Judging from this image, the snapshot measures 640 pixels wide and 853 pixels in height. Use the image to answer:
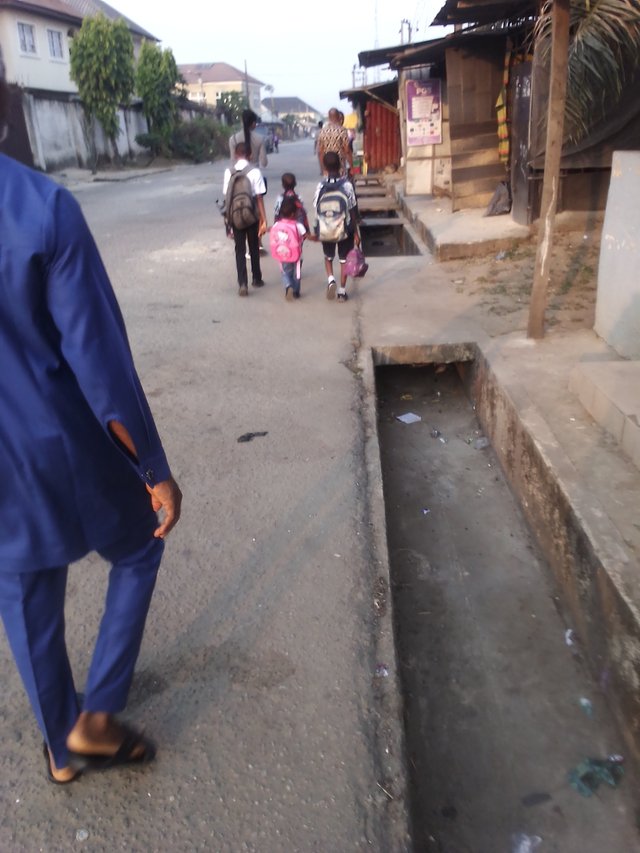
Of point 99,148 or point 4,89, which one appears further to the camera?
point 99,148

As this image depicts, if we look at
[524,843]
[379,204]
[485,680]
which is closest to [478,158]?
[379,204]

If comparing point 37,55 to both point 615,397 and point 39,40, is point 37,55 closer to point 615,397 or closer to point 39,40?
point 39,40

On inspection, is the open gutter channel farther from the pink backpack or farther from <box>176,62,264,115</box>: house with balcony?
<box>176,62,264,115</box>: house with balcony

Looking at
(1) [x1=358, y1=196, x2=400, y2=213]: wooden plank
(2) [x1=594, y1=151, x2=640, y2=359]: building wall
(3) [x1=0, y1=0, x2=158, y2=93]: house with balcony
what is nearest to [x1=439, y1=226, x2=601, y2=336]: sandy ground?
(2) [x1=594, y1=151, x2=640, y2=359]: building wall

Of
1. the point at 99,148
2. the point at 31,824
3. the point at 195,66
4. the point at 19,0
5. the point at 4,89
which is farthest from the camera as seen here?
the point at 195,66

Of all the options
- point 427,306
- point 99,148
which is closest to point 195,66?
point 99,148

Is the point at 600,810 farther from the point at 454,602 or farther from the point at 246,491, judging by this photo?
the point at 246,491

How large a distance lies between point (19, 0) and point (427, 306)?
29186 mm

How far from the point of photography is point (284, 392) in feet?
16.9

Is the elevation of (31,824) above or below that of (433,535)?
above

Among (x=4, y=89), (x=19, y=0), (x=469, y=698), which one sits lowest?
(x=469, y=698)

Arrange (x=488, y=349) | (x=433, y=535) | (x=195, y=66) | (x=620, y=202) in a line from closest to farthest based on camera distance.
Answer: (x=433, y=535)
(x=620, y=202)
(x=488, y=349)
(x=195, y=66)

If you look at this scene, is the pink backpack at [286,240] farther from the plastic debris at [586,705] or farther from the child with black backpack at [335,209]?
the plastic debris at [586,705]

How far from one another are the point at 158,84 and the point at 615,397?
37.2 meters
